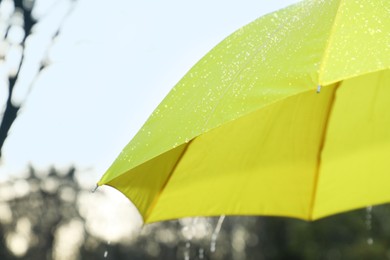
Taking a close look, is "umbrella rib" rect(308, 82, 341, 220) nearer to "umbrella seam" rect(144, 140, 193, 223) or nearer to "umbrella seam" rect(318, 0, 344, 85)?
"umbrella seam" rect(144, 140, 193, 223)

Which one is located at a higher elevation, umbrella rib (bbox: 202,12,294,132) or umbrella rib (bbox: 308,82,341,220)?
umbrella rib (bbox: 202,12,294,132)

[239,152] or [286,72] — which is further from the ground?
[286,72]

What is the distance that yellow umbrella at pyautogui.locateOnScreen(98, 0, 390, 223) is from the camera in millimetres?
2795

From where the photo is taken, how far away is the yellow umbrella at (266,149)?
9.17ft

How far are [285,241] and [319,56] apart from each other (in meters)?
23.6

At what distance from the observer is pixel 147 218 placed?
3436 mm

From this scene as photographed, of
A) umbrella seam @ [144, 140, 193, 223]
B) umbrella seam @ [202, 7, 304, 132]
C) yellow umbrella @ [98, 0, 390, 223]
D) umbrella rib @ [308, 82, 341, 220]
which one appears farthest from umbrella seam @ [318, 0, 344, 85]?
umbrella seam @ [144, 140, 193, 223]

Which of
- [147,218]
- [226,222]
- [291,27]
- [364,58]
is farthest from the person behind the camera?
[226,222]

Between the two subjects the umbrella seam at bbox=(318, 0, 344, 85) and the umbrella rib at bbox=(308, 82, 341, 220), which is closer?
the umbrella seam at bbox=(318, 0, 344, 85)

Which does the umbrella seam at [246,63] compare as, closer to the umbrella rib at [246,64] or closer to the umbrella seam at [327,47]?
the umbrella rib at [246,64]

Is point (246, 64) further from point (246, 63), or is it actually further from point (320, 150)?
point (320, 150)

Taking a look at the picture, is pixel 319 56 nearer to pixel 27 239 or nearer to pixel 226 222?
pixel 226 222

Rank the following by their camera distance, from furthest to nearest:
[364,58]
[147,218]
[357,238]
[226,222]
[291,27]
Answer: [226,222], [357,238], [147,218], [291,27], [364,58]

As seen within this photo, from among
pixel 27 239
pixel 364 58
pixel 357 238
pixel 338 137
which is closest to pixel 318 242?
pixel 357 238
